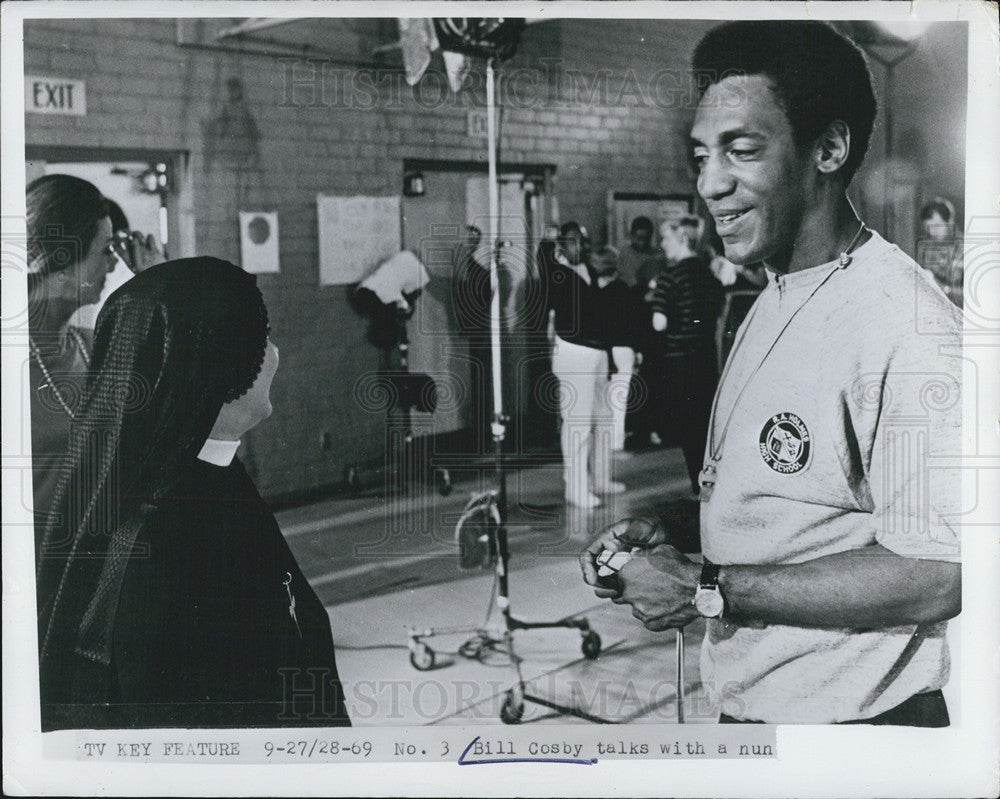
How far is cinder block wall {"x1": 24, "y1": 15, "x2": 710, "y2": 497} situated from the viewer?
196cm

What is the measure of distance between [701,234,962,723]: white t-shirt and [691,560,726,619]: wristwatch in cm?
4

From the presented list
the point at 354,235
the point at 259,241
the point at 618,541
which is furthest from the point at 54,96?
the point at 618,541

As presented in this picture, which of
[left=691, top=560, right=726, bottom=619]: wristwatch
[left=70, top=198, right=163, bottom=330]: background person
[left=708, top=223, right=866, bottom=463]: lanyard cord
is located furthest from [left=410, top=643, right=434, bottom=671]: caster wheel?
[left=70, top=198, right=163, bottom=330]: background person

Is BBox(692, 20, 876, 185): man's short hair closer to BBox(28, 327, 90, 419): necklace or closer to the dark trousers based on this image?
the dark trousers

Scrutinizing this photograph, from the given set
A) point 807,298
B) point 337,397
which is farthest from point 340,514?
point 807,298

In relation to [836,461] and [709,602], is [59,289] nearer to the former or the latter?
[709,602]

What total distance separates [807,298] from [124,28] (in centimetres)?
153

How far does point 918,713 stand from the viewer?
6.63ft

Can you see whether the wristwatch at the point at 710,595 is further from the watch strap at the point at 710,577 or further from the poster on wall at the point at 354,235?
the poster on wall at the point at 354,235

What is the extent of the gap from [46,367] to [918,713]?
6.62ft

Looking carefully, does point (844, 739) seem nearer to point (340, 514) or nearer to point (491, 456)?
point (491, 456)

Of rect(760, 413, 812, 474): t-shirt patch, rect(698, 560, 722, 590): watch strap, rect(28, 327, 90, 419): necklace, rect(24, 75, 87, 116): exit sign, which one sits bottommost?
rect(698, 560, 722, 590): watch strap

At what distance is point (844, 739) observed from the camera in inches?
79.8

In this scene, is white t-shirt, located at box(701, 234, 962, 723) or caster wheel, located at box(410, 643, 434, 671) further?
caster wheel, located at box(410, 643, 434, 671)
